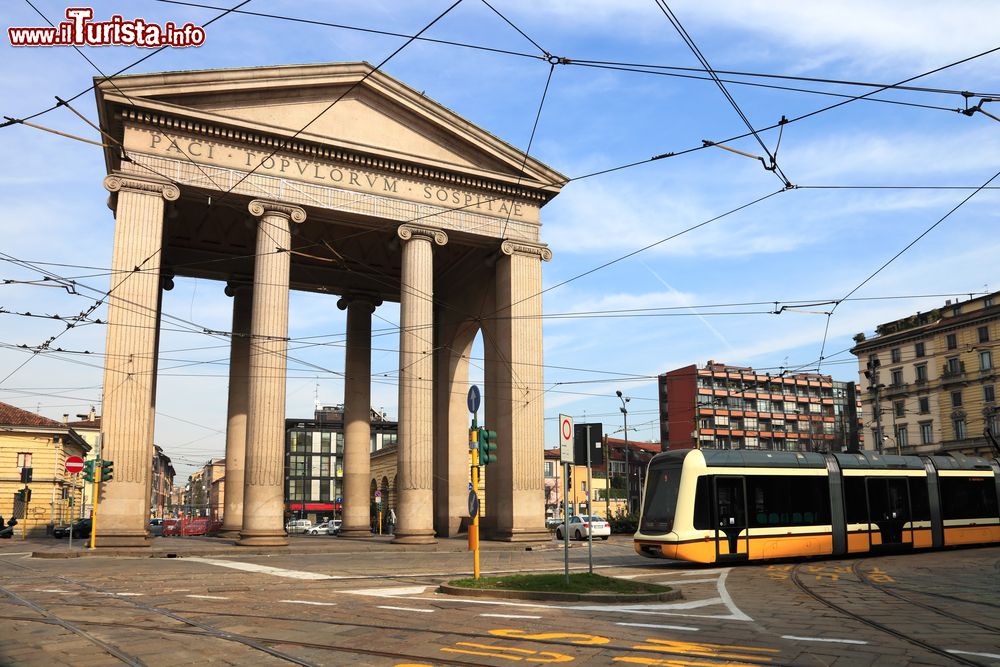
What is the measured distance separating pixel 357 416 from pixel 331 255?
712 centimetres

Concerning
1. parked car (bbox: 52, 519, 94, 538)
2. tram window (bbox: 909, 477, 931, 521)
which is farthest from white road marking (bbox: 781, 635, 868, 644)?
parked car (bbox: 52, 519, 94, 538)

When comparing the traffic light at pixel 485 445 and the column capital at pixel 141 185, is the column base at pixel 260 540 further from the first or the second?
the traffic light at pixel 485 445

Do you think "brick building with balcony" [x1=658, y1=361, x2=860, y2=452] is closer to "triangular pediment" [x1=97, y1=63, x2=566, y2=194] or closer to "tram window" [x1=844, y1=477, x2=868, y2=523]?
"triangular pediment" [x1=97, y1=63, x2=566, y2=194]

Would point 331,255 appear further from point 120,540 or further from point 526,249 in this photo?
point 120,540

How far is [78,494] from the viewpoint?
66.5 metres

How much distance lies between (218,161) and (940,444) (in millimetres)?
64474

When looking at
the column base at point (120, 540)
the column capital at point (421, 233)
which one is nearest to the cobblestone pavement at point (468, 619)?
the column base at point (120, 540)

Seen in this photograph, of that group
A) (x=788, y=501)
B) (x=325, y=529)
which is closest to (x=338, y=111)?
(x=788, y=501)

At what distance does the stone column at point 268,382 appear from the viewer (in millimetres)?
26375

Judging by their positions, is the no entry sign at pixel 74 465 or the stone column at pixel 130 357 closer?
the stone column at pixel 130 357

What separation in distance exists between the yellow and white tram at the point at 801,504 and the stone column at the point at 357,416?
1759 cm

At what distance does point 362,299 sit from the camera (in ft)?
124

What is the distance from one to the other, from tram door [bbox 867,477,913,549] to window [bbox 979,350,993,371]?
164ft

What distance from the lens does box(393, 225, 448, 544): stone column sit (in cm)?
2856
